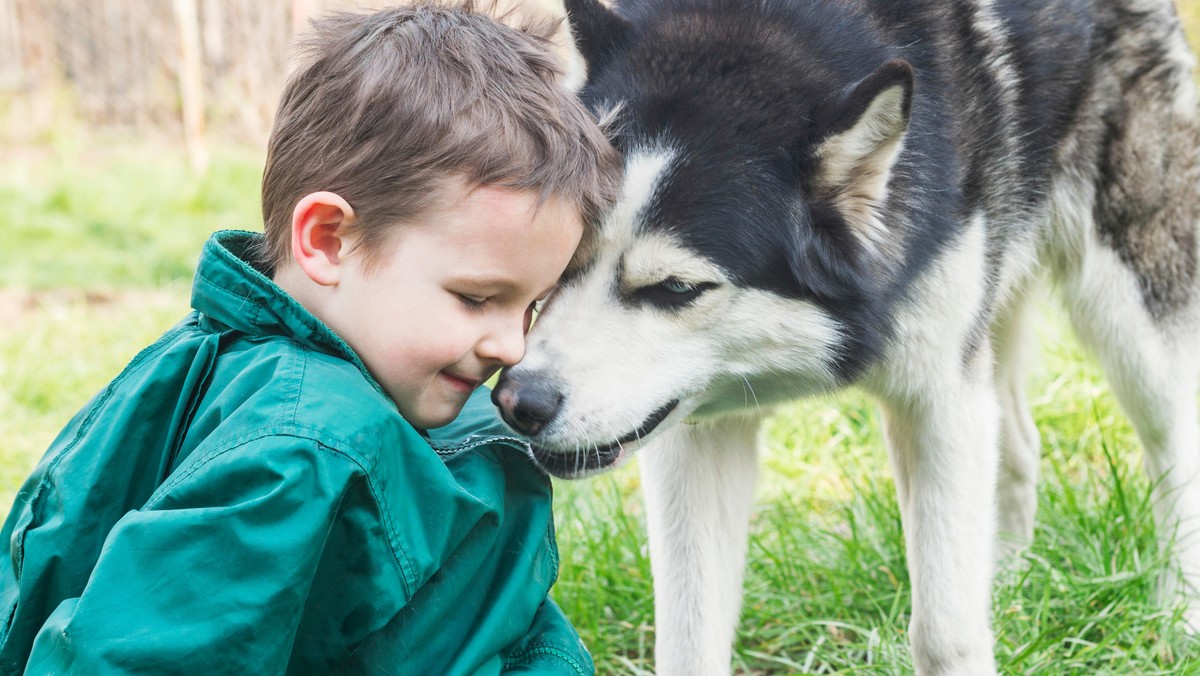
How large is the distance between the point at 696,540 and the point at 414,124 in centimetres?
125

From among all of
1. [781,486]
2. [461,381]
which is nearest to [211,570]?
[461,381]

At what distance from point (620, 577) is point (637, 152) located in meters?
1.19

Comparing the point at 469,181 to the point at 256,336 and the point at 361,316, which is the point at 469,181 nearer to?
the point at 361,316

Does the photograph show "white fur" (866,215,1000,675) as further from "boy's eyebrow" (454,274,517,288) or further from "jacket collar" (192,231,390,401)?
"jacket collar" (192,231,390,401)

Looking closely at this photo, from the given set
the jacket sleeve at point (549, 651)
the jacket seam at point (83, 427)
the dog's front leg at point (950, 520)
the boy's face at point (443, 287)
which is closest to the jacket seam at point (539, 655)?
the jacket sleeve at point (549, 651)

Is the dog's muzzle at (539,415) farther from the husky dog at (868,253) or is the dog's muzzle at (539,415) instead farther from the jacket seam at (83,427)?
the jacket seam at (83,427)

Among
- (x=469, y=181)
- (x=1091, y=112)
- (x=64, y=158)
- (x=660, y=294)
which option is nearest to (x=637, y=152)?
(x=660, y=294)

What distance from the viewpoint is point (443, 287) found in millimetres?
1695

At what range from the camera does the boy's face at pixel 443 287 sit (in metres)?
1.68

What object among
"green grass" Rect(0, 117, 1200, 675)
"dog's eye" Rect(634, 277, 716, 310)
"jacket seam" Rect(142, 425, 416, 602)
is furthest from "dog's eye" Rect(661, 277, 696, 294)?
"green grass" Rect(0, 117, 1200, 675)

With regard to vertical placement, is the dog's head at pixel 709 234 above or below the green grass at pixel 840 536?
above

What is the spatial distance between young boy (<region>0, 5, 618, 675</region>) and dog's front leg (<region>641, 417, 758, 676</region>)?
61cm

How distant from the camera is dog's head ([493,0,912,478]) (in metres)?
1.99

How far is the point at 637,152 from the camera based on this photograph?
6.81 feet
